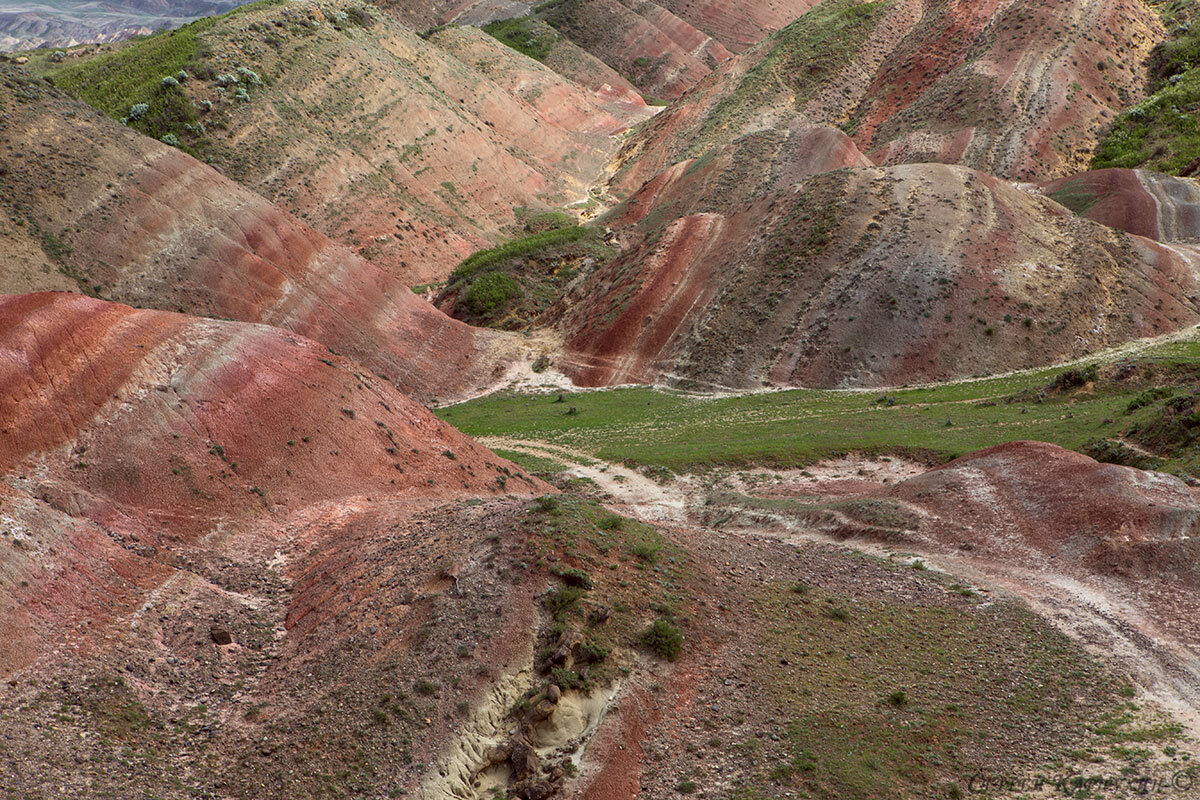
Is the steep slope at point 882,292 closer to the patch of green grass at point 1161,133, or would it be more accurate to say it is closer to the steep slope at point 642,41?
the patch of green grass at point 1161,133

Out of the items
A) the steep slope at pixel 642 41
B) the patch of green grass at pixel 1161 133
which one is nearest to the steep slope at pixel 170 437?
the patch of green grass at pixel 1161 133

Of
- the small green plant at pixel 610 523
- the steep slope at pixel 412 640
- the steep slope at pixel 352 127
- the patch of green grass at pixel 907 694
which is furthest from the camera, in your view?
the steep slope at pixel 352 127

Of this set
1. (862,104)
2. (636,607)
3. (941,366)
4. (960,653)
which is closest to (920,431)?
(941,366)

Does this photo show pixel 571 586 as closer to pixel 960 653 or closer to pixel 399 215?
pixel 960 653

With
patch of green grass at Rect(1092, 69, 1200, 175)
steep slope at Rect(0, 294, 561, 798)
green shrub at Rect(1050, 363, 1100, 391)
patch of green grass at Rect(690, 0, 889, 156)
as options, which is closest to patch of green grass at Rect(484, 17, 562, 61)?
patch of green grass at Rect(690, 0, 889, 156)

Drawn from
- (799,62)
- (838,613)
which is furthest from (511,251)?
(838,613)

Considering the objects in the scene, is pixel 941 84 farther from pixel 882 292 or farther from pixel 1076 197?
pixel 882 292
